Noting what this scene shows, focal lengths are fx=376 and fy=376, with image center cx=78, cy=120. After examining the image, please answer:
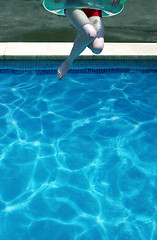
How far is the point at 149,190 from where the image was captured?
518 cm

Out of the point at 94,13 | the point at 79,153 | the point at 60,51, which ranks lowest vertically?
the point at 79,153

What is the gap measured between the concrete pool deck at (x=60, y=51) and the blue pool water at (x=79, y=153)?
0.90ft

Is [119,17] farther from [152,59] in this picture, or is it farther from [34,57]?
[34,57]

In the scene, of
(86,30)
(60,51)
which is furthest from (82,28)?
(60,51)

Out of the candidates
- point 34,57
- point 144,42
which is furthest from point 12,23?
point 144,42

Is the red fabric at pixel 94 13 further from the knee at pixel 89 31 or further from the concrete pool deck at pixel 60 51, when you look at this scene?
the concrete pool deck at pixel 60 51

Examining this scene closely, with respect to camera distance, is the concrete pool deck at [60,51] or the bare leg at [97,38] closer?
the bare leg at [97,38]

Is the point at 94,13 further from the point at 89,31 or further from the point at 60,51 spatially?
the point at 60,51

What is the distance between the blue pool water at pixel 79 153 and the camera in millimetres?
4676

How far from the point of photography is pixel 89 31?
166 inches

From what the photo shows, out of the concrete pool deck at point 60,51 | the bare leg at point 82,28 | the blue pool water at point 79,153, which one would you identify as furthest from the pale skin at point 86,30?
the concrete pool deck at point 60,51

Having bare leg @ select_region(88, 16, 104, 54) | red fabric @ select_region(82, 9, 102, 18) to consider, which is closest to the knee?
bare leg @ select_region(88, 16, 104, 54)

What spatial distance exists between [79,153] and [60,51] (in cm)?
247

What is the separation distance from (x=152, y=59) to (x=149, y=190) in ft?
10.6
